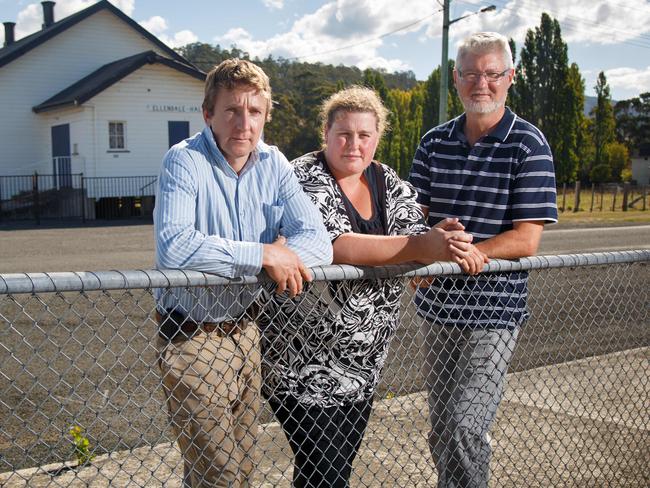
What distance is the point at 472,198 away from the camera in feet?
10.7

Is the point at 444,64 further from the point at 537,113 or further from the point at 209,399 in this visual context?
the point at 537,113

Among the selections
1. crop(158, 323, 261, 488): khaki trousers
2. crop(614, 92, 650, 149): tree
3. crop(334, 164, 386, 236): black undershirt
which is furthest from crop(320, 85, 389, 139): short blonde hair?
crop(614, 92, 650, 149): tree

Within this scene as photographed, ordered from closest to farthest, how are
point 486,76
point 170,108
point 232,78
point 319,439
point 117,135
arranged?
point 232,78 < point 319,439 < point 486,76 < point 117,135 < point 170,108

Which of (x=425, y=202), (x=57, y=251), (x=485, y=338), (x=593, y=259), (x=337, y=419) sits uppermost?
(x=425, y=202)

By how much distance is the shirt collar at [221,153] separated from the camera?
8.63 feet

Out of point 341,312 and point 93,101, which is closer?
point 341,312

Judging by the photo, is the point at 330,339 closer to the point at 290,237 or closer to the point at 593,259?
the point at 290,237

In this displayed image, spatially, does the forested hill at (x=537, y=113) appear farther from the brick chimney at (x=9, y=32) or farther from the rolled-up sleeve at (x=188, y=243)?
the rolled-up sleeve at (x=188, y=243)

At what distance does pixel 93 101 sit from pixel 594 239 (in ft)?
59.6

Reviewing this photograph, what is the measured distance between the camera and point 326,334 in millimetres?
2779

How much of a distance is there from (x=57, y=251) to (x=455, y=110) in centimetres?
4053

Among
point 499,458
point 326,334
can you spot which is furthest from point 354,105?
point 499,458

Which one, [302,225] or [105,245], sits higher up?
[302,225]

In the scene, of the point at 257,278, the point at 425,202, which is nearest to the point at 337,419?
the point at 257,278
